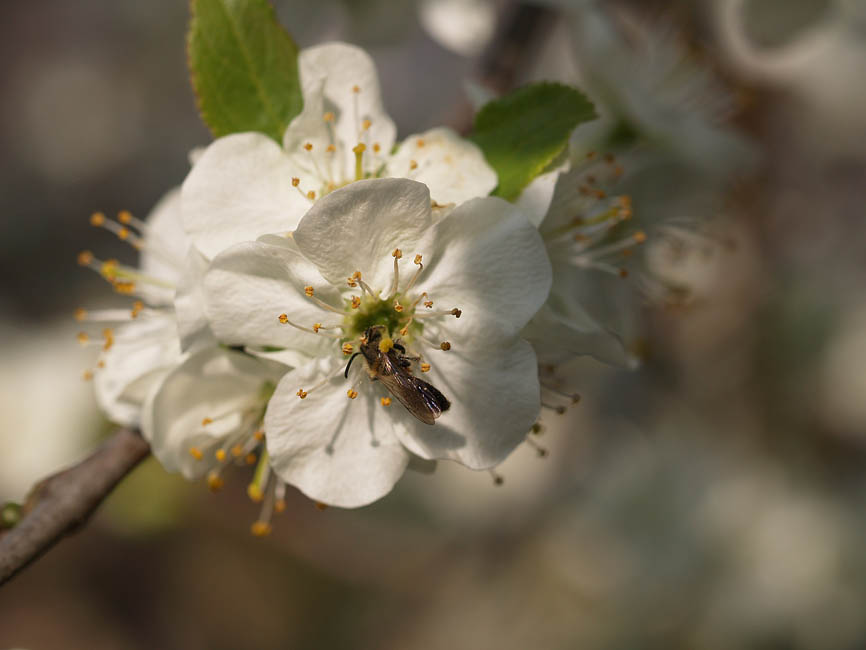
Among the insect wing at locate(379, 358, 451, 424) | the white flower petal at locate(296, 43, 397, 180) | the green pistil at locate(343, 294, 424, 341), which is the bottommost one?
the insect wing at locate(379, 358, 451, 424)

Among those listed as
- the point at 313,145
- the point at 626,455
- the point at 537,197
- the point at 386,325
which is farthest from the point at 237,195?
the point at 626,455

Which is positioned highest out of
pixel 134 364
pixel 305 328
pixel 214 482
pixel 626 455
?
pixel 305 328

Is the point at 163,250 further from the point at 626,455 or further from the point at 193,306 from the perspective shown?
the point at 626,455

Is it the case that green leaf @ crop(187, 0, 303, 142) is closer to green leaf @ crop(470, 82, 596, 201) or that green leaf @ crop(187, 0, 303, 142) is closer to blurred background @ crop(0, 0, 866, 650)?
green leaf @ crop(470, 82, 596, 201)

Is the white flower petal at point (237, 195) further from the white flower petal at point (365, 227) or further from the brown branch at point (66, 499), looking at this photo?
the brown branch at point (66, 499)

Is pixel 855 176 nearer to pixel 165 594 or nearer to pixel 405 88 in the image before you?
pixel 405 88

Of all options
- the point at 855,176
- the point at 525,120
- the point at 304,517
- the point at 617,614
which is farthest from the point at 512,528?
the point at 525,120

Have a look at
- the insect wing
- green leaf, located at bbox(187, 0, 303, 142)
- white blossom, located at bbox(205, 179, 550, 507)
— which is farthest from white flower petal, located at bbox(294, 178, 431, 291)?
green leaf, located at bbox(187, 0, 303, 142)
